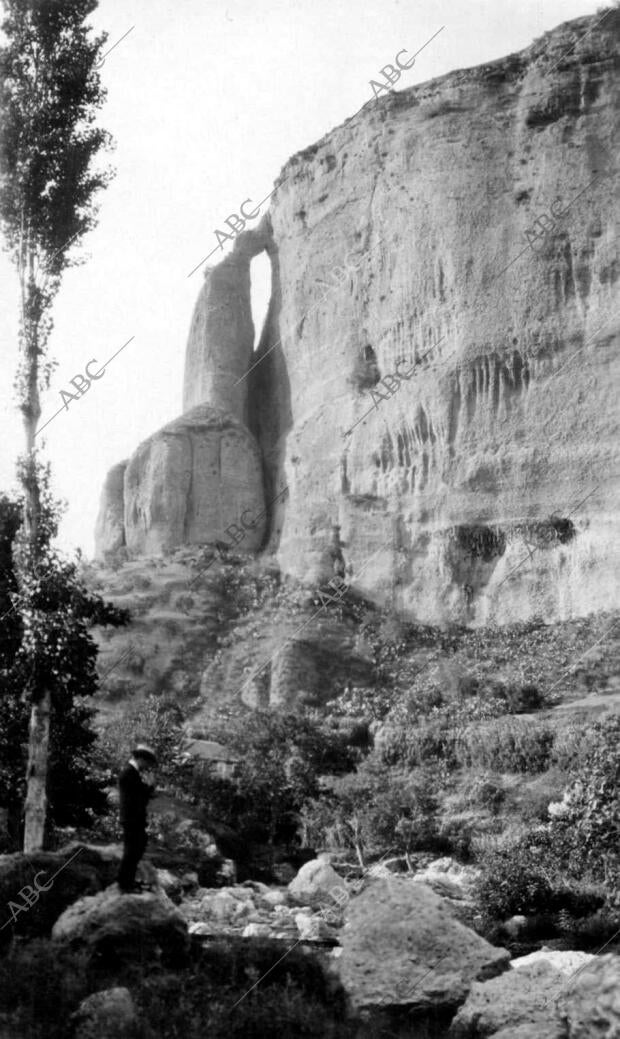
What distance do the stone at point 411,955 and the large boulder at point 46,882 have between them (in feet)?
7.53

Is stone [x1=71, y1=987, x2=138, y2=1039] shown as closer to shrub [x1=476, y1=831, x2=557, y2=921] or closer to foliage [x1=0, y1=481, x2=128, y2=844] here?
foliage [x1=0, y1=481, x2=128, y2=844]

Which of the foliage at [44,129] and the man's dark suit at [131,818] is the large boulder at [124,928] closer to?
the man's dark suit at [131,818]

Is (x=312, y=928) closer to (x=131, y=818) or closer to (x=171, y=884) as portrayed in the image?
(x=171, y=884)

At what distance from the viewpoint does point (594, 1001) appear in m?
7.97

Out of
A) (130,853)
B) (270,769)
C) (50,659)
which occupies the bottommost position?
(270,769)

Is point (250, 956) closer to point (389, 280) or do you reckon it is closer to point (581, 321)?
point (581, 321)

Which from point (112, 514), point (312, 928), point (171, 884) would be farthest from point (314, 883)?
point (112, 514)

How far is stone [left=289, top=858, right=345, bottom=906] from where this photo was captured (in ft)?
59.3

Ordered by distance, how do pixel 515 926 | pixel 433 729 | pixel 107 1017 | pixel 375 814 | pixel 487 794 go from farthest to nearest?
pixel 433 729, pixel 487 794, pixel 375 814, pixel 515 926, pixel 107 1017

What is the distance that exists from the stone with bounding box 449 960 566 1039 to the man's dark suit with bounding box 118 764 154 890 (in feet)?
9.15

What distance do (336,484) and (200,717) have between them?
426 inches

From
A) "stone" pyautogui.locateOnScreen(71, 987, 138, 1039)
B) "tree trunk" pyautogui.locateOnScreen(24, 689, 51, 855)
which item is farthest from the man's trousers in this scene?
"tree trunk" pyautogui.locateOnScreen(24, 689, 51, 855)

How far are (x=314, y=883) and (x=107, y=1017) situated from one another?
11.3 m

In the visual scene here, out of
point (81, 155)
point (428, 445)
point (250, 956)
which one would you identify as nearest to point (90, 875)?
point (250, 956)
